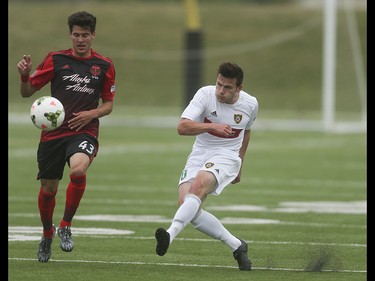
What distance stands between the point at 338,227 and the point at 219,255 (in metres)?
2.84

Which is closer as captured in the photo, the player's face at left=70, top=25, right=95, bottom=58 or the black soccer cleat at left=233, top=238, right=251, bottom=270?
the black soccer cleat at left=233, top=238, right=251, bottom=270

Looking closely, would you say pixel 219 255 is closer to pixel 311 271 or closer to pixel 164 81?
pixel 311 271

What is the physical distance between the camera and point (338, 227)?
14250 millimetres

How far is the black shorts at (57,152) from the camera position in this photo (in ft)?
36.9

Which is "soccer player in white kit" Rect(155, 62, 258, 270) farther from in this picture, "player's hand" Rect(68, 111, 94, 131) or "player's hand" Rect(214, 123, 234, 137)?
"player's hand" Rect(68, 111, 94, 131)

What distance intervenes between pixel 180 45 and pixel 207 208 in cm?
3762

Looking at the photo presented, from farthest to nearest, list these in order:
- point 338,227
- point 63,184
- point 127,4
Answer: point 127,4 < point 63,184 < point 338,227

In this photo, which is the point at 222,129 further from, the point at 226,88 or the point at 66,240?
the point at 66,240

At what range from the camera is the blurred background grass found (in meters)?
49.2

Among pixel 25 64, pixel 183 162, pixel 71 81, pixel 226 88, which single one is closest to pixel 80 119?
pixel 71 81

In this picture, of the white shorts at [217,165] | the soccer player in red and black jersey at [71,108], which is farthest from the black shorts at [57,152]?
the white shorts at [217,165]

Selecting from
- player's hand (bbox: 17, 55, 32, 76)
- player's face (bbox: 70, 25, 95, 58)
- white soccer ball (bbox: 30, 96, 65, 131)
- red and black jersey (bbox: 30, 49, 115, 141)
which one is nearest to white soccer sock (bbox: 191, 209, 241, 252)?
red and black jersey (bbox: 30, 49, 115, 141)

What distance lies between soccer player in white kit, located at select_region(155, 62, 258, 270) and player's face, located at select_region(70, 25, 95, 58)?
1165mm
